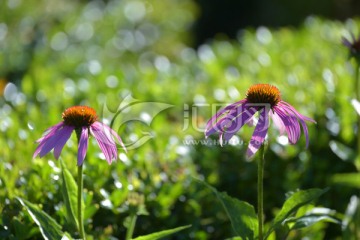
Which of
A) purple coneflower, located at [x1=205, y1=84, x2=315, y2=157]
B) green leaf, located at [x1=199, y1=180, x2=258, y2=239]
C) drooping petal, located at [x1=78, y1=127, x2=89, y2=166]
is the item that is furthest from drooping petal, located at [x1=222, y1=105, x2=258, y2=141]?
drooping petal, located at [x1=78, y1=127, x2=89, y2=166]

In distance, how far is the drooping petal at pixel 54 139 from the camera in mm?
1782

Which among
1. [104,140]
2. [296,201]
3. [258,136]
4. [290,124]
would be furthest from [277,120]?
[104,140]

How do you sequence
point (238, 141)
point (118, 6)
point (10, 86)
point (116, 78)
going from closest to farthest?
point (238, 141)
point (10, 86)
point (116, 78)
point (118, 6)

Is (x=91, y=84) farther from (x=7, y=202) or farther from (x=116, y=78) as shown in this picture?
(x=7, y=202)

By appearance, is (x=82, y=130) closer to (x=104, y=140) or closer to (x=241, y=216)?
(x=104, y=140)

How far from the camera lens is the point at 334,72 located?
377 cm

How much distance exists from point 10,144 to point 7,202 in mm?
598

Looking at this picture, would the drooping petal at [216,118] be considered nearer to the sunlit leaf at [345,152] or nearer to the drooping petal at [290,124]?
the drooping petal at [290,124]

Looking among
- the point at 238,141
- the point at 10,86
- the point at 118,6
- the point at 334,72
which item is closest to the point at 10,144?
the point at 10,86

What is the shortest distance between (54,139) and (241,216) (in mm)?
638

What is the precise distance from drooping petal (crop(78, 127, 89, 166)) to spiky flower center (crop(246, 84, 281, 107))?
0.50 meters

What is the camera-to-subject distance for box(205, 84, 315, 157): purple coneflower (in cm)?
176

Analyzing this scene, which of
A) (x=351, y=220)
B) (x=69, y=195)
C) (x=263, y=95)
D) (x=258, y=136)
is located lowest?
(x=351, y=220)

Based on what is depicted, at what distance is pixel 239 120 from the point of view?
5.88ft
